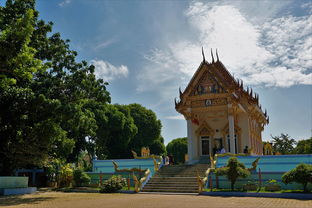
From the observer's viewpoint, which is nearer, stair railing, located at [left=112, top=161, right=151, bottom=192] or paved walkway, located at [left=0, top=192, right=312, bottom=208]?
paved walkway, located at [left=0, top=192, right=312, bottom=208]

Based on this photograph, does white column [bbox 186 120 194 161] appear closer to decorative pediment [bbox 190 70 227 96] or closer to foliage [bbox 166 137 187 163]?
decorative pediment [bbox 190 70 227 96]

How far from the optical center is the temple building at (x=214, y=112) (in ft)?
72.0

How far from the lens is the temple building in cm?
2195

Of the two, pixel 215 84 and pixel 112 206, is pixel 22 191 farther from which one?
pixel 215 84

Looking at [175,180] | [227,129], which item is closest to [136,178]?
[175,180]

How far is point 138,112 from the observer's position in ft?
138

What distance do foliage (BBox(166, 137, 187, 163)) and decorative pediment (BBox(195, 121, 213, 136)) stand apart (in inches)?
1267

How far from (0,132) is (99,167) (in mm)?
8357

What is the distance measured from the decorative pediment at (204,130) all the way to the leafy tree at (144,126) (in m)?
17.2

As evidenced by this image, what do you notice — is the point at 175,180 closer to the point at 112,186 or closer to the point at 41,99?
the point at 112,186

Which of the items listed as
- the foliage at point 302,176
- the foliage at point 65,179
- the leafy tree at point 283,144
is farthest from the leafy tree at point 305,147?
the foliage at point 65,179

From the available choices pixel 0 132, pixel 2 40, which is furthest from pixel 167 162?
pixel 2 40

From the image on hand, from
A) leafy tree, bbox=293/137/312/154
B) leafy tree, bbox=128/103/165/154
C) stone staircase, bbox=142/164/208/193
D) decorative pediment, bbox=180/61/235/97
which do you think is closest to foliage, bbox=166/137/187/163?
leafy tree, bbox=128/103/165/154

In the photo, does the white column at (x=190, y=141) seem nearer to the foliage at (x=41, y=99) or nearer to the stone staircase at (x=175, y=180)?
the stone staircase at (x=175, y=180)
